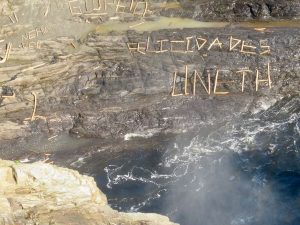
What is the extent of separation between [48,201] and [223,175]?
6735mm

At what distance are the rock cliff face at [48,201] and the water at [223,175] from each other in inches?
95.6

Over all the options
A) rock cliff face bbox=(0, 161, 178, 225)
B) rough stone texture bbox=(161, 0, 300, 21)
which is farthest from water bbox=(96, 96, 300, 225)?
rough stone texture bbox=(161, 0, 300, 21)

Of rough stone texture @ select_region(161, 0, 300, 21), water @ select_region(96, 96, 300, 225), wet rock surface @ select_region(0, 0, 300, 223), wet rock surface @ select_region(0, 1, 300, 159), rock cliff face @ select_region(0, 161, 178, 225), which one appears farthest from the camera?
rough stone texture @ select_region(161, 0, 300, 21)

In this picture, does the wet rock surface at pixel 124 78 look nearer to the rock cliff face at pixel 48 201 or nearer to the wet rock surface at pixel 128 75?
the wet rock surface at pixel 128 75

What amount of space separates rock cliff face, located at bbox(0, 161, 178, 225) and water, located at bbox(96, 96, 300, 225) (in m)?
2.43

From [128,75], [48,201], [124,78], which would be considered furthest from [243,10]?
[48,201]

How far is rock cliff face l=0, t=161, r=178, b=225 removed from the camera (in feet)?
46.0

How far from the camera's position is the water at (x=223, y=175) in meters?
17.0

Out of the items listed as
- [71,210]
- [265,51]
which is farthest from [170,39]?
[71,210]

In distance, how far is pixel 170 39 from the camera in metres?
22.9

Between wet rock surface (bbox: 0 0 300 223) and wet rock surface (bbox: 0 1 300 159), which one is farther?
wet rock surface (bbox: 0 1 300 159)

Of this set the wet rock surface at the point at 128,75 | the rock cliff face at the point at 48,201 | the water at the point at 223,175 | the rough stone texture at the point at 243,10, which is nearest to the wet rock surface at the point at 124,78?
the wet rock surface at the point at 128,75

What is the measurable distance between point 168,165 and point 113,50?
6500mm

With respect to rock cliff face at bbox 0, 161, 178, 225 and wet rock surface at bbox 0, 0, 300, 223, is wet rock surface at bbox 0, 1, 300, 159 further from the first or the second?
rock cliff face at bbox 0, 161, 178, 225
